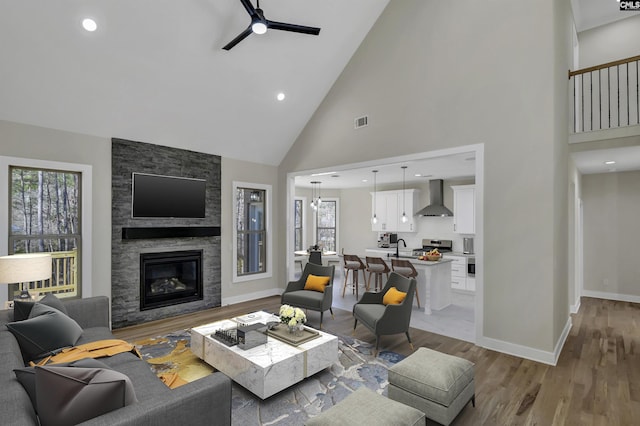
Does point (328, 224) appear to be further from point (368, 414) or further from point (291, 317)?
point (368, 414)

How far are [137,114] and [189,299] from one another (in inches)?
124

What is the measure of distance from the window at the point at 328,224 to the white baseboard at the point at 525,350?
7.26m

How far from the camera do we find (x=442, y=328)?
4.85m

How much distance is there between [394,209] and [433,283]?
13.0 ft

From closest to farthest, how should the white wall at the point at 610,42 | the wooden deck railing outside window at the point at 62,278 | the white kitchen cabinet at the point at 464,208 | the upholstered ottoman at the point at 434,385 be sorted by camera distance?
1. the upholstered ottoman at the point at 434,385
2. the wooden deck railing outside window at the point at 62,278
3. the white wall at the point at 610,42
4. the white kitchen cabinet at the point at 464,208

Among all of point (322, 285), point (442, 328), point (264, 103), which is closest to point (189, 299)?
point (322, 285)

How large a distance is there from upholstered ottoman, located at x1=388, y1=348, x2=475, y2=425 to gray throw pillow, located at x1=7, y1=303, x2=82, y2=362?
2830 mm

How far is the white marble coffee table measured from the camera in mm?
2822

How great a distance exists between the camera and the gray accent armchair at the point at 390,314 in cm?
386

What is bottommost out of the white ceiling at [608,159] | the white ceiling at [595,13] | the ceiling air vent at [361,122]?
the white ceiling at [608,159]

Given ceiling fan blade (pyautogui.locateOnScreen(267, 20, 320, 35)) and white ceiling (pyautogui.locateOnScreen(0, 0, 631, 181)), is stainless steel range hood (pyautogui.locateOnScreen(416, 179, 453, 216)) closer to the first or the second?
white ceiling (pyautogui.locateOnScreen(0, 0, 631, 181))

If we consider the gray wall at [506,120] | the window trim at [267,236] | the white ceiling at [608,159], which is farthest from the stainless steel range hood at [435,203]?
the window trim at [267,236]

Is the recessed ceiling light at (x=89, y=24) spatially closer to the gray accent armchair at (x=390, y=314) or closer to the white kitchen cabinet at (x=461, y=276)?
the gray accent armchair at (x=390, y=314)

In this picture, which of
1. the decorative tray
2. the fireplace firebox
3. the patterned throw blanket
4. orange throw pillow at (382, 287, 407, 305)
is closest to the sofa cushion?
the patterned throw blanket
